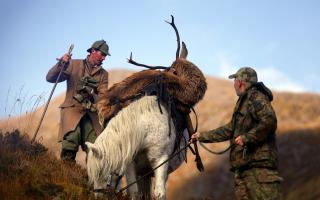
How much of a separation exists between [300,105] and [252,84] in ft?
116

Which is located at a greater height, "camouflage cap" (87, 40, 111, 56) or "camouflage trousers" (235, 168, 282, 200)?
"camouflage cap" (87, 40, 111, 56)

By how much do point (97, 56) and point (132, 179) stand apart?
2.37m

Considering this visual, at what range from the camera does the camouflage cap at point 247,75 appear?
253 inches

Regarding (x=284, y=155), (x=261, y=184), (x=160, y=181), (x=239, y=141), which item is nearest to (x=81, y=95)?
→ (x=160, y=181)

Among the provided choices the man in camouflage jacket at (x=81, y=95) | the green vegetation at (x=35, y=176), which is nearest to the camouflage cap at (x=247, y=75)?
the green vegetation at (x=35, y=176)

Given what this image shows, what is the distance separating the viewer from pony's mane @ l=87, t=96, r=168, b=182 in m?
6.27

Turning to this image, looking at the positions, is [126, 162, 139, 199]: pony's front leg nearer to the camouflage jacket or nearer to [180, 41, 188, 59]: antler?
the camouflage jacket

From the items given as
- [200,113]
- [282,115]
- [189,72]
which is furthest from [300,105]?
[189,72]

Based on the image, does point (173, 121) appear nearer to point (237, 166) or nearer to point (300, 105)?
point (237, 166)

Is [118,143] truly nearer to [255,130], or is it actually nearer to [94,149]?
[94,149]

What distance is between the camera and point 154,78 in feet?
25.0

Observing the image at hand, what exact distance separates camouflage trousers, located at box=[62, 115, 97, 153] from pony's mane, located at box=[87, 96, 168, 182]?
58.8 inches

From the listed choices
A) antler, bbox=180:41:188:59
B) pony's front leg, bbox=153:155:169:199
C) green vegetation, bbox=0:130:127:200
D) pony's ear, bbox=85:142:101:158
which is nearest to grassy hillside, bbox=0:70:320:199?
antler, bbox=180:41:188:59

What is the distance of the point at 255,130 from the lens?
609 cm
